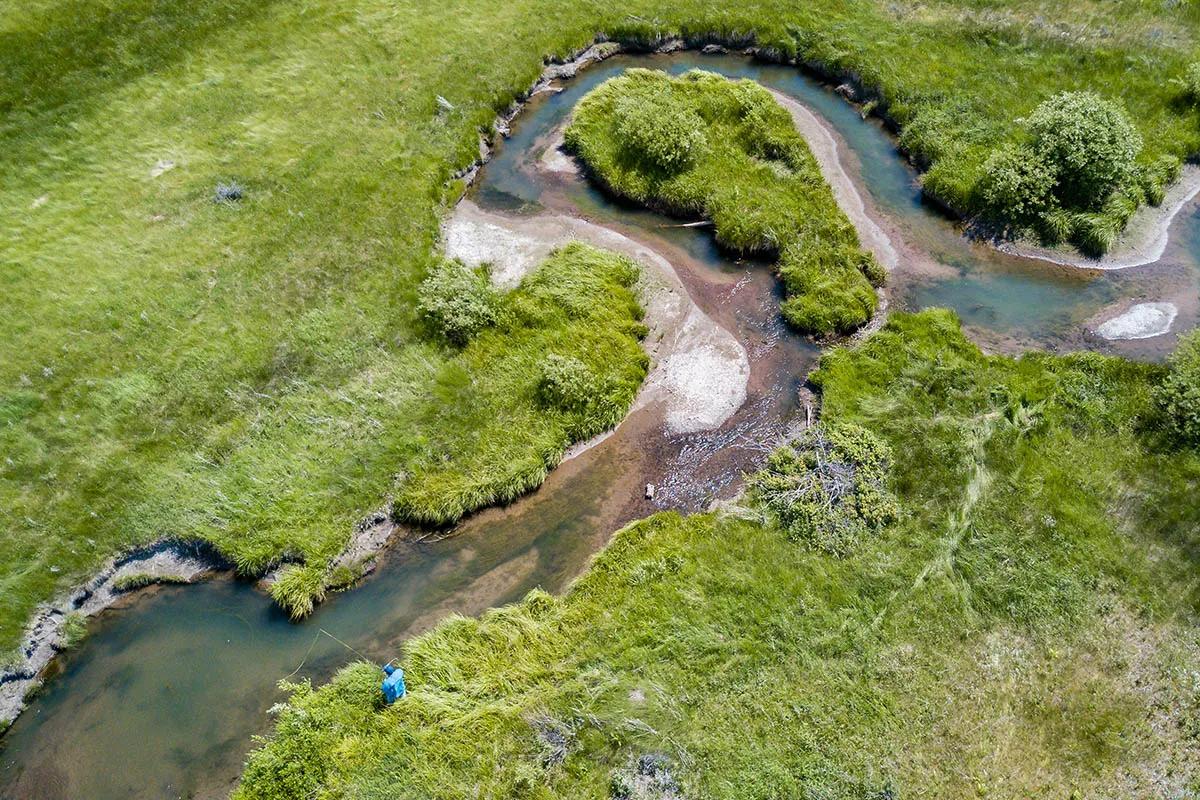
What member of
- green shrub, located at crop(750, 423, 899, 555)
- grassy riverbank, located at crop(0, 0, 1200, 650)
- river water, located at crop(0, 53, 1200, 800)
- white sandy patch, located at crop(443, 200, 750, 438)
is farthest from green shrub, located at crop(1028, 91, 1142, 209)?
green shrub, located at crop(750, 423, 899, 555)

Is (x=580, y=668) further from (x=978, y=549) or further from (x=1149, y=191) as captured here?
(x=1149, y=191)

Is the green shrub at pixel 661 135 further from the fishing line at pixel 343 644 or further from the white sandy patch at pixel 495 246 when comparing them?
the fishing line at pixel 343 644

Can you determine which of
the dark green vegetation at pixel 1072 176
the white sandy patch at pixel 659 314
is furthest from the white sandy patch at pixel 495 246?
the dark green vegetation at pixel 1072 176

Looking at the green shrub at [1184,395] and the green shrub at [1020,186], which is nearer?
the green shrub at [1184,395]

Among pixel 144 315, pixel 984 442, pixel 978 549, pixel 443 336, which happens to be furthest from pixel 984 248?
pixel 144 315

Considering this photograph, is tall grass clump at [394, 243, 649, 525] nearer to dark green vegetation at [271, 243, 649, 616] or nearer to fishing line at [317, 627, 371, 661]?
dark green vegetation at [271, 243, 649, 616]
